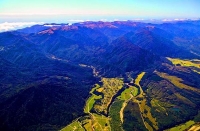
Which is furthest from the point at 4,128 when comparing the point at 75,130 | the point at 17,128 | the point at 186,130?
the point at 186,130

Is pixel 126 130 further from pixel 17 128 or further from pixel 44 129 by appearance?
pixel 17 128

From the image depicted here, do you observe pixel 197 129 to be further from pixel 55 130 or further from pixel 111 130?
pixel 55 130

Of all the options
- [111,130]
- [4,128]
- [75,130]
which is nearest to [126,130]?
[111,130]

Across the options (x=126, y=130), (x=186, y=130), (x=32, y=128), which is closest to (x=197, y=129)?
(x=186, y=130)

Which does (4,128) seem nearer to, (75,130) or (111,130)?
(75,130)

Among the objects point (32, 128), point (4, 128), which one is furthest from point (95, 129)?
point (4, 128)

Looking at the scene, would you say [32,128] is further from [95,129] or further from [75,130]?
[95,129]
